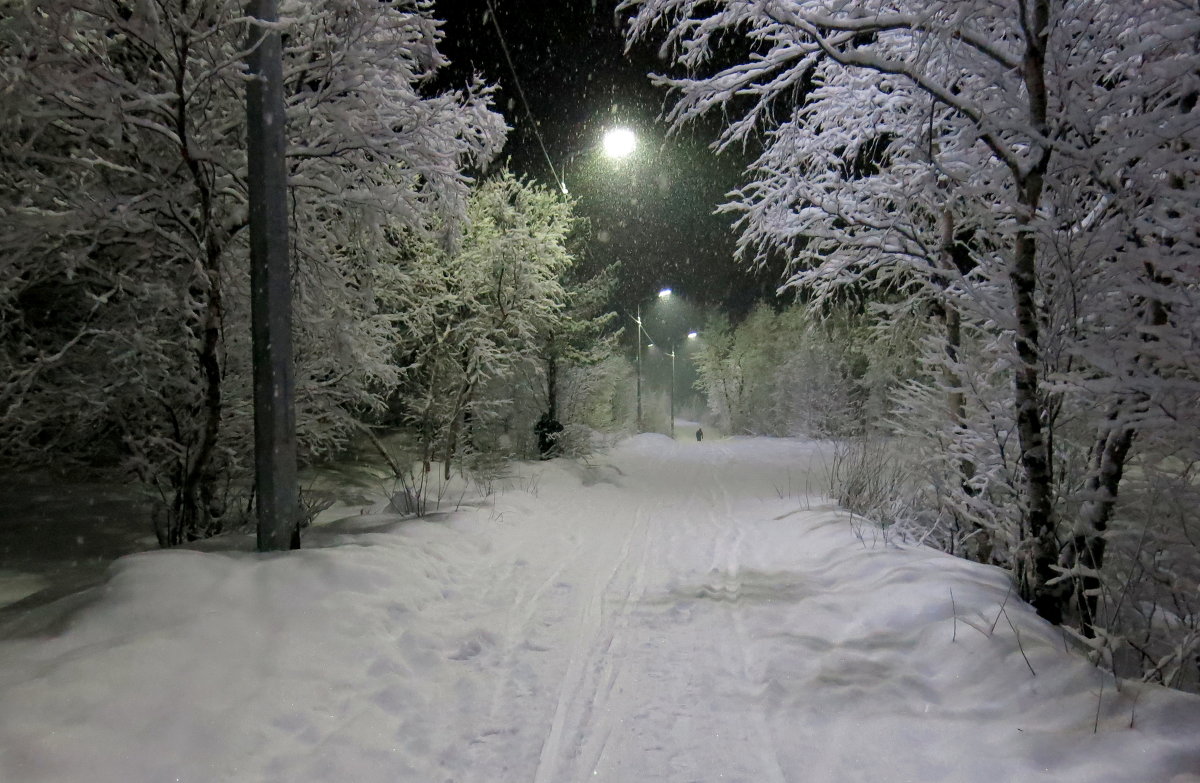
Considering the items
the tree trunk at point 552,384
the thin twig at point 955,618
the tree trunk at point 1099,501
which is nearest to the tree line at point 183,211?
the thin twig at point 955,618

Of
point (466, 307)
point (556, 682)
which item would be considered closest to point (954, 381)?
point (556, 682)

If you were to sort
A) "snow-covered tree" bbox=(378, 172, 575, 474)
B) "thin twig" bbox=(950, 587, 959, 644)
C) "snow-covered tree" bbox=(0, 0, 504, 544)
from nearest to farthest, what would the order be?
1. "thin twig" bbox=(950, 587, 959, 644)
2. "snow-covered tree" bbox=(0, 0, 504, 544)
3. "snow-covered tree" bbox=(378, 172, 575, 474)

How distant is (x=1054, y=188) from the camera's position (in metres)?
3.93

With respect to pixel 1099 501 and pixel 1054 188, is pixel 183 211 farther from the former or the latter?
pixel 1099 501

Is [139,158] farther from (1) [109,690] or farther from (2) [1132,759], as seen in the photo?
(2) [1132,759]

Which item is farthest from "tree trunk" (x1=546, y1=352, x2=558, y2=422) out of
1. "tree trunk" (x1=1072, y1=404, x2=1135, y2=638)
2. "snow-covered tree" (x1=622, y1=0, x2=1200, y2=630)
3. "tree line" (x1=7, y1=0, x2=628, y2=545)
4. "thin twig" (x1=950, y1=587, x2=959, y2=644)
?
"tree trunk" (x1=1072, y1=404, x2=1135, y2=638)

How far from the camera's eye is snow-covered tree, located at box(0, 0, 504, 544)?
4.95 metres

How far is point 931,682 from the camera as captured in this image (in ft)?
12.2

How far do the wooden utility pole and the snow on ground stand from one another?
1.72 ft

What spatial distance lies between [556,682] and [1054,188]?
4.51 metres

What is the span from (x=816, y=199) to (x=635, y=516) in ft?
18.6

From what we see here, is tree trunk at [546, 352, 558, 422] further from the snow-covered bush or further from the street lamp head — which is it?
the snow-covered bush

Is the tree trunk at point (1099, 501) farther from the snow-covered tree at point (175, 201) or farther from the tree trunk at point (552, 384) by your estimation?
the tree trunk at point (552, 384)

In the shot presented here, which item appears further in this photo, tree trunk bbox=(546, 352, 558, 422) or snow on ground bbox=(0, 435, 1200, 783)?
tree trunk bbox=(546, 352, 558, 422)
